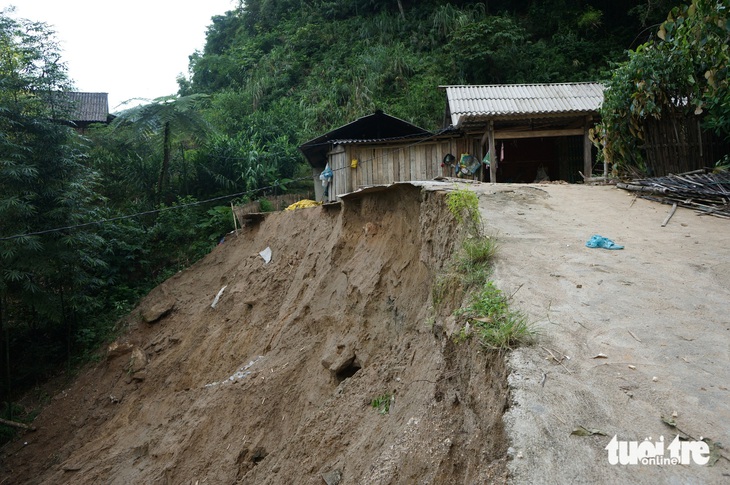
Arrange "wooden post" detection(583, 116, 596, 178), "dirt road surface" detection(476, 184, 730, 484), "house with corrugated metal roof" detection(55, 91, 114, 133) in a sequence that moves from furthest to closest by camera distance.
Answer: "house with corrugated metal roof" detection(55, 91, 114, 133), "wooden post" detection(583, 116, 596, 178), "dirt road surface" detection(476, 184, 730, 484)

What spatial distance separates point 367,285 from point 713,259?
4.09 m

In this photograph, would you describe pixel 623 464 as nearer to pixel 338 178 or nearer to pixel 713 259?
pixel 713 259

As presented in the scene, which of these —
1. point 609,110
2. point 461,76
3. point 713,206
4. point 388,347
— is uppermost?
point 461,76

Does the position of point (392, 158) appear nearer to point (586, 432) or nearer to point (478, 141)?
point (478, 141)

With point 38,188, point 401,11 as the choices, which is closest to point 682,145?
point 38,188

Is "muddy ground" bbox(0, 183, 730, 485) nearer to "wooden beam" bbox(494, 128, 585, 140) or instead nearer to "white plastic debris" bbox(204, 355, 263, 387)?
"white plastic debris" bbox(204, 355, 263, 387)

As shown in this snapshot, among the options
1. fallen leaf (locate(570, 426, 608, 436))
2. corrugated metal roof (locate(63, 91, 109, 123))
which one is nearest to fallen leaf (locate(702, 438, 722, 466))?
fallen leaf (locate(570, 426, 608, 436))

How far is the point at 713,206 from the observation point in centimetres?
655

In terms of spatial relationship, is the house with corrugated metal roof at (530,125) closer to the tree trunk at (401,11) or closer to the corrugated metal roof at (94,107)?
the tree trunk at (401,11)

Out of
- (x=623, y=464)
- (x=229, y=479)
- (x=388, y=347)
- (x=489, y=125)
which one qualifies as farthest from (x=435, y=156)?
(x=623, y=464)

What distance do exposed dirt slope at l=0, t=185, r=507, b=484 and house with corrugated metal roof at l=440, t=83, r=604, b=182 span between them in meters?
4.38

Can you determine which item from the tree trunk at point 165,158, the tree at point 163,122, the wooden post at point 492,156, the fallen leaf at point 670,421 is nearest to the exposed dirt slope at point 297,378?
the fallen leaf at point 670,421

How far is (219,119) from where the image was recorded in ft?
80.1

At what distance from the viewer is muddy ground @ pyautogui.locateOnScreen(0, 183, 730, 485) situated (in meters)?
2.71
